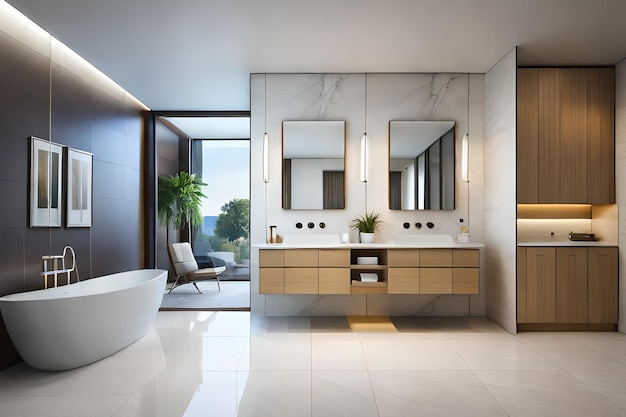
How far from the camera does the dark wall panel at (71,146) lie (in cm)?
325

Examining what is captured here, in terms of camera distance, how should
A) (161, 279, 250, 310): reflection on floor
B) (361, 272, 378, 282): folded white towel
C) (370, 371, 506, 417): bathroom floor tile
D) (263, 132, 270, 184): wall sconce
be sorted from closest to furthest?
1. (370, 371, 506, 417): bathroom floor tile
2. (361, 272, 378, 282): folded white towel
3. (263, 132, 270, 184): wall sconce
4. (161, 279, 250, 310): reflection on floor

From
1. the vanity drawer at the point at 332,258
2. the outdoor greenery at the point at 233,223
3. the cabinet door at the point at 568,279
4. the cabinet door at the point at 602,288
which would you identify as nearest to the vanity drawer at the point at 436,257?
the vanity drawer at the point at 332,258

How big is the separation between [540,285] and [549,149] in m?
1.40

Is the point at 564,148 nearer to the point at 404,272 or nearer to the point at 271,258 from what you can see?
the point at 404,272

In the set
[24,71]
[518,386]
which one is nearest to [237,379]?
[518,386]

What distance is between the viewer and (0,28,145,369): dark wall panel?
325 centimetres

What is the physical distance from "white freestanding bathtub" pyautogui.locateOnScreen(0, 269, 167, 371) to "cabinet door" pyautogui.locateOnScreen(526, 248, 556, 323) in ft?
12.0

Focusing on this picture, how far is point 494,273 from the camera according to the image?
4.48 meters

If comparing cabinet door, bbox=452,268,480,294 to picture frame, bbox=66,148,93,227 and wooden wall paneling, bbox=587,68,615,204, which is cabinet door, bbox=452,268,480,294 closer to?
wooden wall paneling, bbox=587,68,615,204

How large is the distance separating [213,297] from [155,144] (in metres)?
2.40

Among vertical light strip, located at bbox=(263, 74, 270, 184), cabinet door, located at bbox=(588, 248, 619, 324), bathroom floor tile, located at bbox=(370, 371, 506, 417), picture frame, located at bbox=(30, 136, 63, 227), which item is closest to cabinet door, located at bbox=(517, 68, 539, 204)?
cabinet door, located at bbox=(588, 248, 619, 324)

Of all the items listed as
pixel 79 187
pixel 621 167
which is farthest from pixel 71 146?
pixel 621 167

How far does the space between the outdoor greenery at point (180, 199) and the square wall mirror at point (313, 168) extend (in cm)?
281

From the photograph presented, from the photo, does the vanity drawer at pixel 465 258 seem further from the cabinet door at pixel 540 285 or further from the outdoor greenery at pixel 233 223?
the outdoor greenery at pixel 233 223
